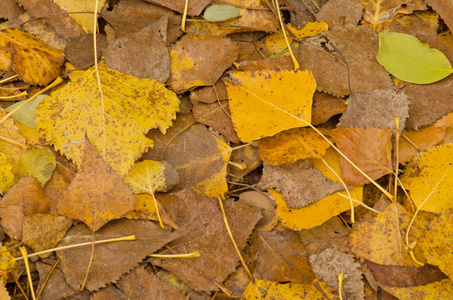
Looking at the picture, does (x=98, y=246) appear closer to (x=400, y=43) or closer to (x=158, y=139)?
(x=158, y=139)

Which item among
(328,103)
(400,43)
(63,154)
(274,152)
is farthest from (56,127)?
(400,43)

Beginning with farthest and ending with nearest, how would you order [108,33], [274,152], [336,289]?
[108,33]
[274,152]
[336,289]

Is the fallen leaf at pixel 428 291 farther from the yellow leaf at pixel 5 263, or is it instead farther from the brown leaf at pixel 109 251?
the yellow leaf at pixel 5 263

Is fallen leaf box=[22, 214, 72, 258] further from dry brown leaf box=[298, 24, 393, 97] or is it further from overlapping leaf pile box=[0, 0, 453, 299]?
dry brown leaf box=[298, 24, 393, 97]

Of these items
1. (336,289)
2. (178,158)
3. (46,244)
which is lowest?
(336,289)

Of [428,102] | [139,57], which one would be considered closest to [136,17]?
[139,57]

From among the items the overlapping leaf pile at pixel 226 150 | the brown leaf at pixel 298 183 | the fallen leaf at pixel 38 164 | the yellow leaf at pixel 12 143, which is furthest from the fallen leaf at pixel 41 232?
the brown leaf at pixel 298 183

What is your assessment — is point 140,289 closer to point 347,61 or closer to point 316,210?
point 316,210
